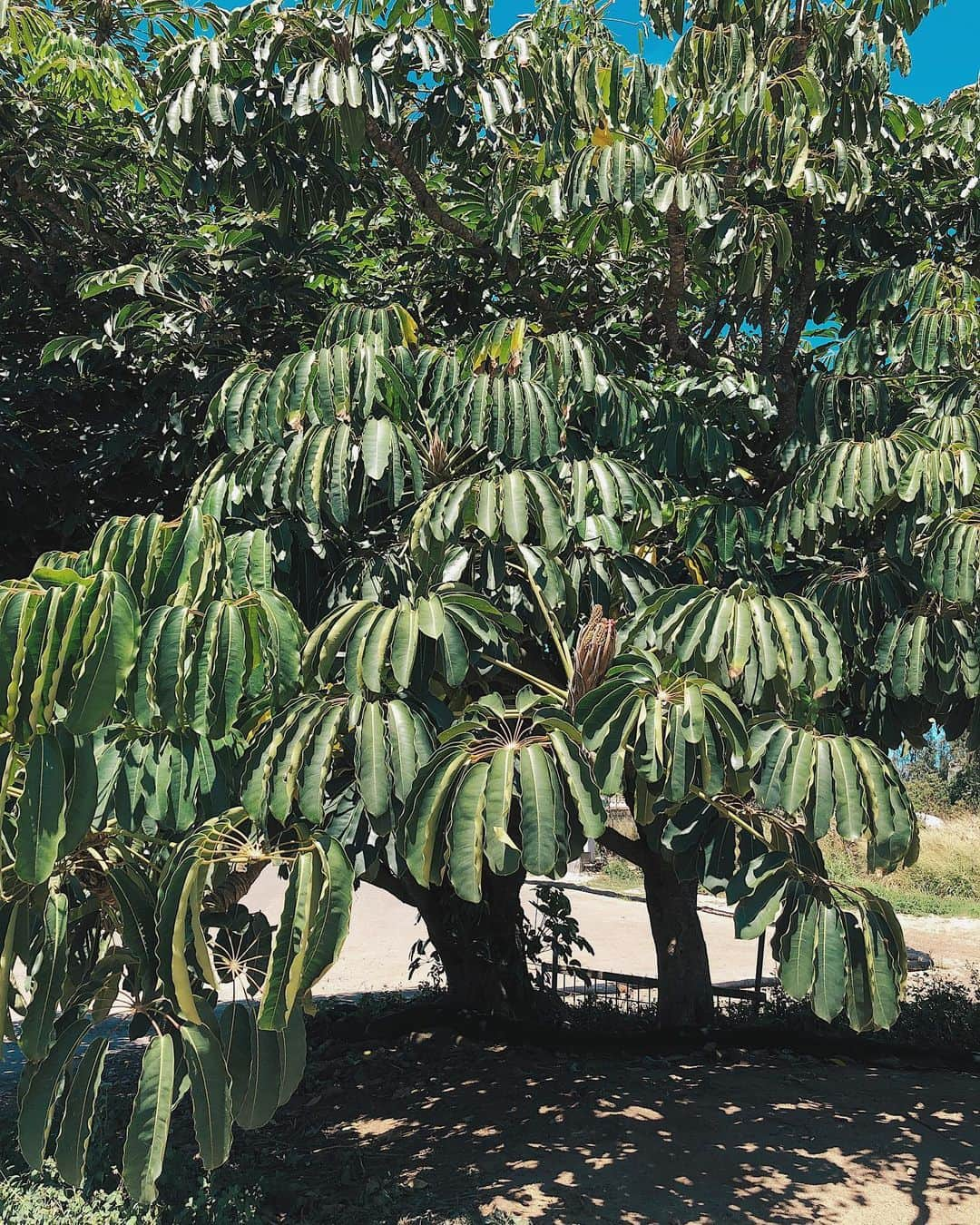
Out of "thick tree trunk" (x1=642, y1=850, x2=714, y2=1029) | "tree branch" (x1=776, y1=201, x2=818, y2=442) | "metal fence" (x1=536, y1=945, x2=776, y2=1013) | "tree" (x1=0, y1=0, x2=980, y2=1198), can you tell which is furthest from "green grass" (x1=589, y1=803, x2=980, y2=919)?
"tree" (x1=0, y1=0, x2=980, y2=1198)

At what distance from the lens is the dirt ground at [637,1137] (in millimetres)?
5098

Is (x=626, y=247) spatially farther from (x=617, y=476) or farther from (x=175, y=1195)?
(x=175, y=1195)

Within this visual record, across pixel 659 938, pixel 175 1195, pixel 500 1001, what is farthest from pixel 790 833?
pixel 500 1001

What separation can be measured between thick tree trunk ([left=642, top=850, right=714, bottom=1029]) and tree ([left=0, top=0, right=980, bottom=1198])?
338 cm

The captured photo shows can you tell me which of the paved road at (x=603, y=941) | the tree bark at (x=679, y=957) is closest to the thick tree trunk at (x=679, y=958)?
the tree bark at (x=679, y=957)

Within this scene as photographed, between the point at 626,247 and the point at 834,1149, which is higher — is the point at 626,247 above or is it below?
above

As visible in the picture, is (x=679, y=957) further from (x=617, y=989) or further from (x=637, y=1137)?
(x=617, y=989)

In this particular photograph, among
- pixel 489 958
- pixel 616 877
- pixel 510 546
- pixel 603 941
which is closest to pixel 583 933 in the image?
pixel 603 941

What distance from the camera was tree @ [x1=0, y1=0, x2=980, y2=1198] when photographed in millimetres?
2479

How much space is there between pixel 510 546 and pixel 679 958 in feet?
17.4

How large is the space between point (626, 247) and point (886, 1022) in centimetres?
305

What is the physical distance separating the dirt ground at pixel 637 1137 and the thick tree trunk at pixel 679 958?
516mm

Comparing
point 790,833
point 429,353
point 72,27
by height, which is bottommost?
point 790,833

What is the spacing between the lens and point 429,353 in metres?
4.01
